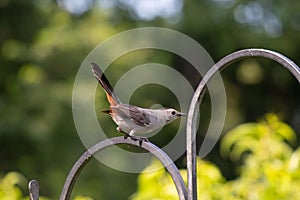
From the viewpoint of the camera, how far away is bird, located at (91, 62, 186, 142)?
0.93 metres

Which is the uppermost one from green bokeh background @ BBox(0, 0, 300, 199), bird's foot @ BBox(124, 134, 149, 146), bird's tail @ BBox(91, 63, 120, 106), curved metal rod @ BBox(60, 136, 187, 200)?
green bokeh background @ BBox(0, 0, 300, 199)

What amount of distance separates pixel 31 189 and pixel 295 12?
13.0ft

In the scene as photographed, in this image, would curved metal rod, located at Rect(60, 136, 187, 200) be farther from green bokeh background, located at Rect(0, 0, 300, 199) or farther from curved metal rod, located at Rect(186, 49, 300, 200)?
green bokeh background, located at Rect(0, 0, 300, 199)

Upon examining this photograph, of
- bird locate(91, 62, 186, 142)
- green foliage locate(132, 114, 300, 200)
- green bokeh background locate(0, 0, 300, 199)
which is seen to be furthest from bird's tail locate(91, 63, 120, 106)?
green bokeh background locate(0, 0, 300, 199)

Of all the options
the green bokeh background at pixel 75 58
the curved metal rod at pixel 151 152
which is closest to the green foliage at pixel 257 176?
the curved metal rod at pixel 151 152

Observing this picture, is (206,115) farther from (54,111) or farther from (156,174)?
(156,174)

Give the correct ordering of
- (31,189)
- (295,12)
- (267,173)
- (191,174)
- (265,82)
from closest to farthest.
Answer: (191,174), (31,189), (267,173), (295,12), (265,82)

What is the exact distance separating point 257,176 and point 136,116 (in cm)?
47

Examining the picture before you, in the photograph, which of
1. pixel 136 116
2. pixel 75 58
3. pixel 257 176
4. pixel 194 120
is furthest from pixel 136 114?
pixel 75 58

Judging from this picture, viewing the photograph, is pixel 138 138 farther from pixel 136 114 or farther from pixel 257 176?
pixel 257 176

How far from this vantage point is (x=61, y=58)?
425 cm

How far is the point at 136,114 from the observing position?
0.94 m

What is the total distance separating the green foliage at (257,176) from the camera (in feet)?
3.89

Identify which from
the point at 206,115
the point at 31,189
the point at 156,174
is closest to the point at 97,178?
the point at 206,115
